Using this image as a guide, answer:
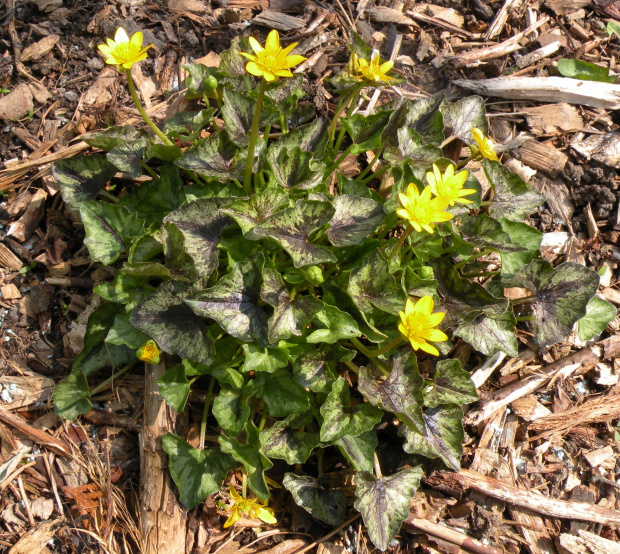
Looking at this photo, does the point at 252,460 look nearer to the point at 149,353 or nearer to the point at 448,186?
the point at 149,353

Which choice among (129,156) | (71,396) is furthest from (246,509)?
(129,156)

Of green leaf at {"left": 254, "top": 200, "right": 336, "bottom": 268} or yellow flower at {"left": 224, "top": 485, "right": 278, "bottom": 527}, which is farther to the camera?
yellow flower at {"left": 224, "top": 485, "right": 278, "bottom": 527}

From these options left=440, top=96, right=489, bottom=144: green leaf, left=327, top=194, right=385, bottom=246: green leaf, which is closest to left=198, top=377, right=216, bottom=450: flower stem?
left=327, top=194, right=385, bottom=246: green leaf

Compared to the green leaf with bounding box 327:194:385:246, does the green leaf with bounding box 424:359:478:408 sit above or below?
below

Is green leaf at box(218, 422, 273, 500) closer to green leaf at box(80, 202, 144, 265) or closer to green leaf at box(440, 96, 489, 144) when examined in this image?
green leaf at box(80, 202, 144, 265)

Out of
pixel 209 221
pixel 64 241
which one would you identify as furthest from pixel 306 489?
pixel 64 241
